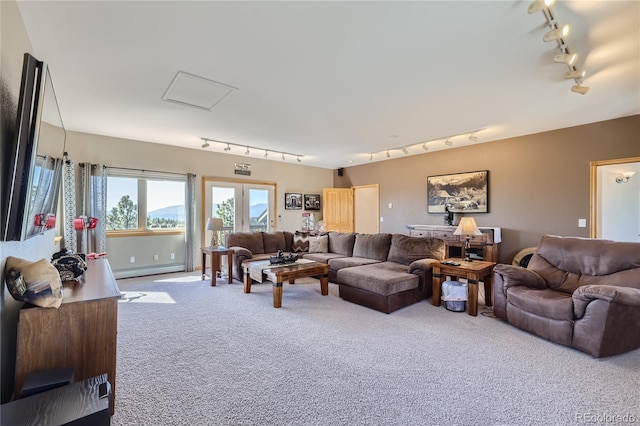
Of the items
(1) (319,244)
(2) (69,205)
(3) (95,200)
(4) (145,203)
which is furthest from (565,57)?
(2) (69,205)

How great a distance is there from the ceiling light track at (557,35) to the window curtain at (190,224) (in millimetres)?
5922

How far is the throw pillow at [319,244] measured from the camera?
5.86 meters

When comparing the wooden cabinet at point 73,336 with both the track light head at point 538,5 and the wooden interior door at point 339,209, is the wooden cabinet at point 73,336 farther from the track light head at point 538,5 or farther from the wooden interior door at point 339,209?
the wooden interior door at point 339,209

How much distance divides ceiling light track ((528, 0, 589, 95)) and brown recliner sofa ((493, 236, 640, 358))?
1.80 meters

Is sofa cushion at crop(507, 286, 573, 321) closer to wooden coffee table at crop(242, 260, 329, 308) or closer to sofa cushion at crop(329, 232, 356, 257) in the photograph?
wooden coffee table at crop(242, 260, 329, 308)

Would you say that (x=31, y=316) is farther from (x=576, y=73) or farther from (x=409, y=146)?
(x=409, y=146)

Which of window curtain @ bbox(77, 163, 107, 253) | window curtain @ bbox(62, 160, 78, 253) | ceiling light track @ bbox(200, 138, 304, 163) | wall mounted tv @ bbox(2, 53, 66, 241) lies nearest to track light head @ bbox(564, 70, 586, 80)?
wall mounted tv @ bbox(2, 53, 66, 241)

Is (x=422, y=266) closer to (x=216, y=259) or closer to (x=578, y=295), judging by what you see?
(x=578, y=295)

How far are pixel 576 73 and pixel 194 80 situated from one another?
3.79 metres

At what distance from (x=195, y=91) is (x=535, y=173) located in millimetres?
5667

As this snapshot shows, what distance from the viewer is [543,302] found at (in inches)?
107

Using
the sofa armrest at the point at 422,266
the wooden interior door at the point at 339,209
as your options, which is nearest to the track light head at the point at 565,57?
the sofa armrest at the point at 422,266

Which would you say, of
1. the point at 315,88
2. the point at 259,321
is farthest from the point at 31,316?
the point at 315,88

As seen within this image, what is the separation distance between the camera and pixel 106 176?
16.7 ft
